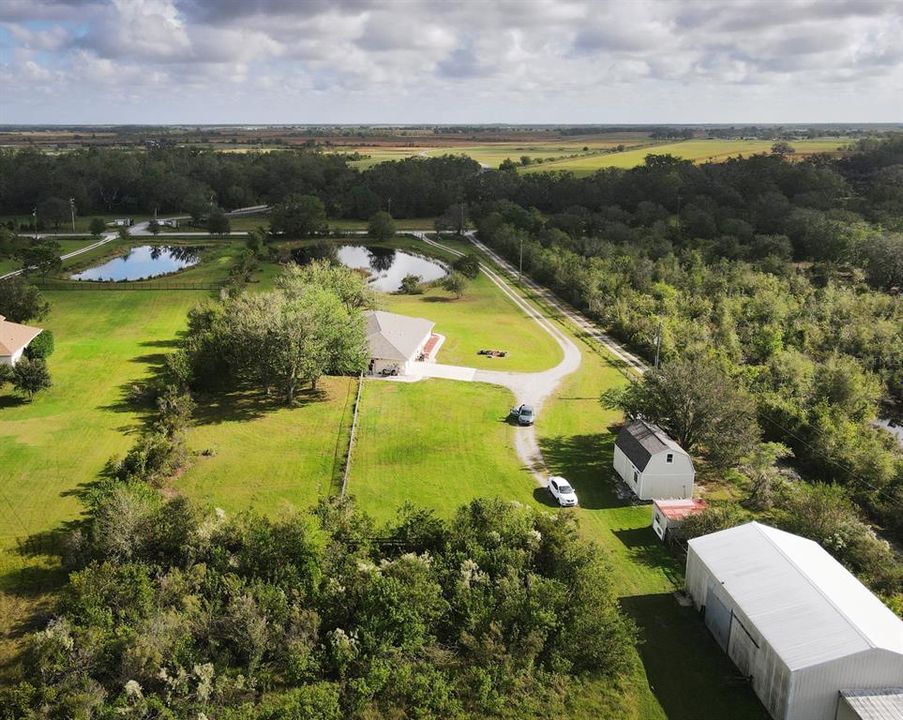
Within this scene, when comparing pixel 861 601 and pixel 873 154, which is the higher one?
pixel 873 154

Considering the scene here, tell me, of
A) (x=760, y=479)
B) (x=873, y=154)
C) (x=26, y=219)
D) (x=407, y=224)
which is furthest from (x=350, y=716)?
(x=873, y=154)

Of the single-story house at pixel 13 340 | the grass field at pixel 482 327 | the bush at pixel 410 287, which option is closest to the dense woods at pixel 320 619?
the single-story house at pixel 13 340

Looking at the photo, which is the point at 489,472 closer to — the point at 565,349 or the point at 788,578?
the point at 788,578

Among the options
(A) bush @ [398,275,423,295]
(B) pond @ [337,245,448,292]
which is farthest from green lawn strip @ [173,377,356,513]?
(B) pond @ [337,245,448,292]

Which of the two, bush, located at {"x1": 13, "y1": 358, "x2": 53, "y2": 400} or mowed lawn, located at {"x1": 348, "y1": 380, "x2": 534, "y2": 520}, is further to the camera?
bush, located at {"x1": 13, "y1": 358, "x2": 53, "y2": 400}

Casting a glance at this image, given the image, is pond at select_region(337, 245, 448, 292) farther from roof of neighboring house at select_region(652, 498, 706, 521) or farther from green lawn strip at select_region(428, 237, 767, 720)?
roof of neighboring house at select_region(652, 498, 706, 521)

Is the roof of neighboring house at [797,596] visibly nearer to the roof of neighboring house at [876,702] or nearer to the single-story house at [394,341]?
the roof of neighboring house at [876,702]
